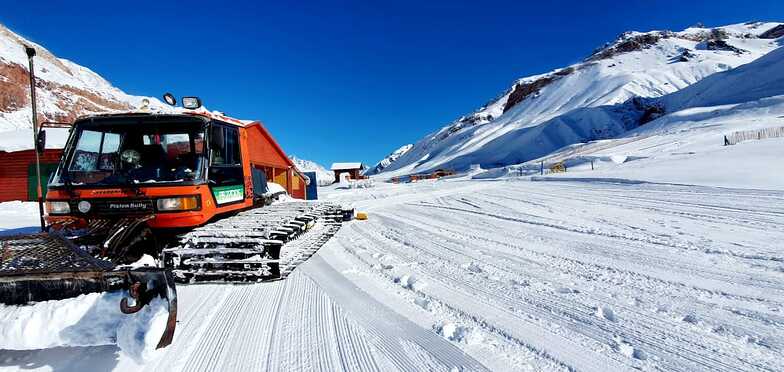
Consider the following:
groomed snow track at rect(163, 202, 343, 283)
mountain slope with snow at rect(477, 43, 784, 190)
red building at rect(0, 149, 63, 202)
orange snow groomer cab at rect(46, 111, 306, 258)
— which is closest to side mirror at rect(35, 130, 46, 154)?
orange snow groomer cab at rect(46, 111, 306, 258)

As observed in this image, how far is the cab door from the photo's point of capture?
202 inches

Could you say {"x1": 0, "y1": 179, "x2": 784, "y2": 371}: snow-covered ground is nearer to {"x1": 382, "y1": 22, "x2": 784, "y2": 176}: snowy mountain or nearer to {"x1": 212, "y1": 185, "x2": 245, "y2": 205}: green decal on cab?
{"x1": 212, "y1": 185, "x2": 245, "y2": 205}: green decal on cab

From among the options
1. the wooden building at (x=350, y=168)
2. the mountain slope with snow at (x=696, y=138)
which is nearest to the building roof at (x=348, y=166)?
the wooden building at (x=350, y=168)

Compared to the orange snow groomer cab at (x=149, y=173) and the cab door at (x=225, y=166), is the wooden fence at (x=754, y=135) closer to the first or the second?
the cab door at (x=225, y=166)

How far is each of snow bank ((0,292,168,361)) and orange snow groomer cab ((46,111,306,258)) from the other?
1.73 meters

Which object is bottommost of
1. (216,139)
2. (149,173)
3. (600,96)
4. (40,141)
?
(149,173)

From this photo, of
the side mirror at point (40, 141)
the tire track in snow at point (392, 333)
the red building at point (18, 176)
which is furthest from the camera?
the red building at point (18, 176)

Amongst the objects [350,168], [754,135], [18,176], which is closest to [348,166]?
[350,168]

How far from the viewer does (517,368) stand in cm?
237

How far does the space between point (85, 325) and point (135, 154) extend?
3509 millimetres

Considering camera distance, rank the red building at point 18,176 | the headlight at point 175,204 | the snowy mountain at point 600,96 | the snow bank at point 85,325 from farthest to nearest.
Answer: the snowy mountain at point 600,96, the red building at point 18,176, the headlight at point 175,204, the snow bank at point 85,325

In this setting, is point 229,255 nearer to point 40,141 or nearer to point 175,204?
point 175,204

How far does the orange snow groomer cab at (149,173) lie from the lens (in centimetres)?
448

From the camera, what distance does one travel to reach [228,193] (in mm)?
5422
